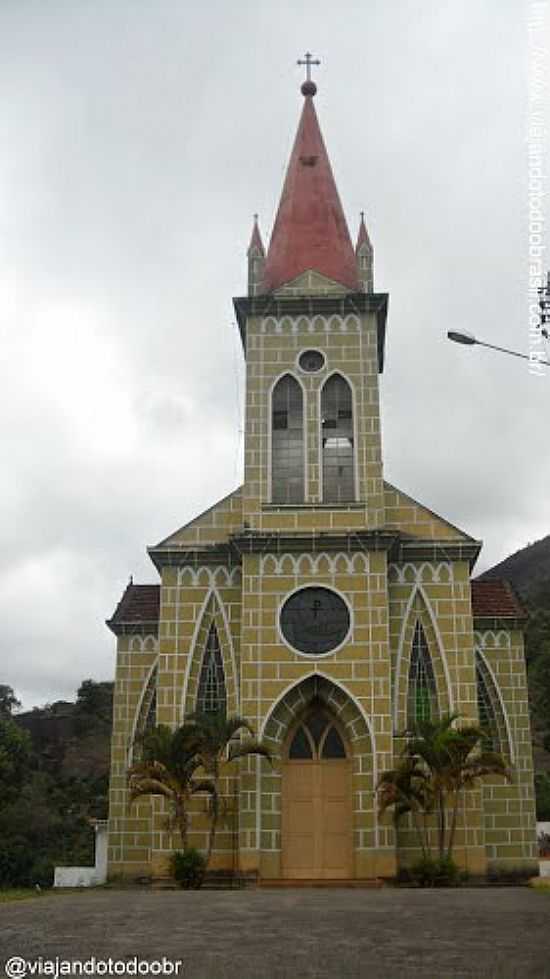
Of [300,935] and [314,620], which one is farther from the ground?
[314,620]

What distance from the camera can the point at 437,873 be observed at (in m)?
21.3

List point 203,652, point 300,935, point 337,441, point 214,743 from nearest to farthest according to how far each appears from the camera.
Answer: point 300,935, point 214,743, point 203,652, point 337,441

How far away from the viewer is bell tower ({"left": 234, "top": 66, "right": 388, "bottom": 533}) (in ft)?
82.5

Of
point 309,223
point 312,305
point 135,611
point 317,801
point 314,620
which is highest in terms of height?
point 309,223

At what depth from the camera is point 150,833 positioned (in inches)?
974

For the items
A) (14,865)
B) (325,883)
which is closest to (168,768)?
(325,883)

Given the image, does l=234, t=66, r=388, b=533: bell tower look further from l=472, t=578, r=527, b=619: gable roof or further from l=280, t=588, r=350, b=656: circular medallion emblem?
l=472, t=578, r=527, b=619: gable roof

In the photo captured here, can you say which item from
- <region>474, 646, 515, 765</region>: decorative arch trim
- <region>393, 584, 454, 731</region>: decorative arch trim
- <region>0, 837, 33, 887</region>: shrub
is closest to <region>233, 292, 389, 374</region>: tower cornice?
<region>393, 584, 454, 731</region>: decorative arch trim

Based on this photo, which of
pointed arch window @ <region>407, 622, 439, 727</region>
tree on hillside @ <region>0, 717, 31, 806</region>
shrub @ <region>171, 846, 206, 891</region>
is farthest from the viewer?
tree on hillside @ <region>0, 717, 31, 806</region>

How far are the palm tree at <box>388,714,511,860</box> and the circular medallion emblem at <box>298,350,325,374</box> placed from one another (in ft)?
29.1

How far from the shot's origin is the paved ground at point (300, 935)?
900cm

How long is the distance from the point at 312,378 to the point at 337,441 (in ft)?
5.56

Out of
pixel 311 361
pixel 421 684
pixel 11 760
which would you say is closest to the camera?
pixel 421 684

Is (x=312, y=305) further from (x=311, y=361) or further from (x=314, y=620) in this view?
(x=314, y=620)
